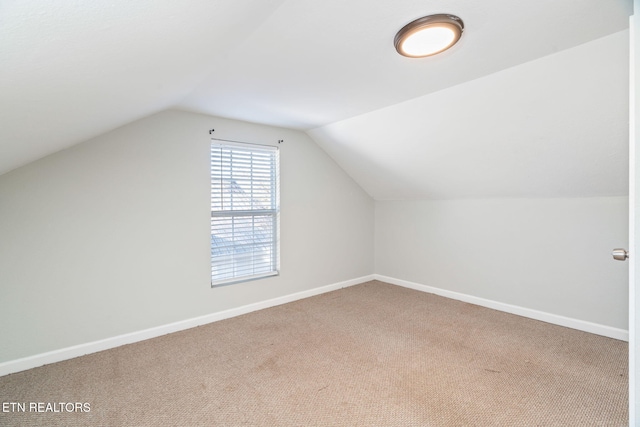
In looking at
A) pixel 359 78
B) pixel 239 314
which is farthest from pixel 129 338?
pixel 359 78

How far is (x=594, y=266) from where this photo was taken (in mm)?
2764

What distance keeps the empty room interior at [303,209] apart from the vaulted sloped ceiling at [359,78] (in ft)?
0.05

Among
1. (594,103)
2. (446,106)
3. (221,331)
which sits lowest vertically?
(221,331)

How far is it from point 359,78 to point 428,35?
25.3 inches

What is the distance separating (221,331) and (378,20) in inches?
106

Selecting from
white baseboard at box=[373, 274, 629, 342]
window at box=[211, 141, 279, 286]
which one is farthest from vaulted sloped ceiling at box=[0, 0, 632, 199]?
white baseboard at box=[373, 274, 629, 342]

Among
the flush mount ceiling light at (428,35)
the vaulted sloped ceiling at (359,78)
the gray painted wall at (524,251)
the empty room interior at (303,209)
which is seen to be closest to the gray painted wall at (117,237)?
the empty room interior at (303,209)

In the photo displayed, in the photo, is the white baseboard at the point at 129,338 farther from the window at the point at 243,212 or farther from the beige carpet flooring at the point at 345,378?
the window at the point at 243,212

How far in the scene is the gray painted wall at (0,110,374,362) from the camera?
→ 2.22m

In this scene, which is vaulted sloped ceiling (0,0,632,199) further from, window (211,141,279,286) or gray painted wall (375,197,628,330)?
window (211,141,279,286)

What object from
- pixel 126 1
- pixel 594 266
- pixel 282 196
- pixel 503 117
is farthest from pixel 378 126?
pixel 126 1

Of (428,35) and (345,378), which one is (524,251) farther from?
(428,35)

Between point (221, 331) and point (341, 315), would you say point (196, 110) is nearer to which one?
point (221, 331)

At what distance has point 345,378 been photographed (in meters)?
2.08
